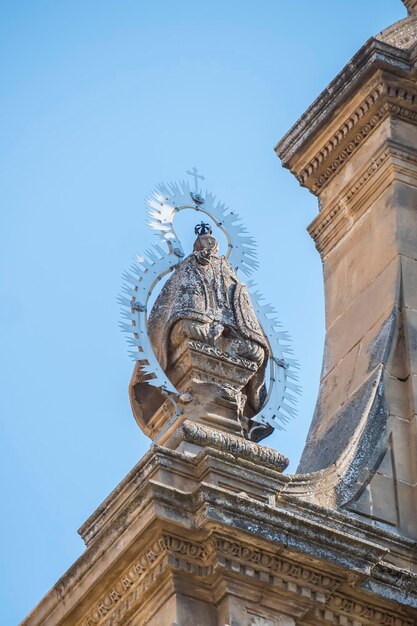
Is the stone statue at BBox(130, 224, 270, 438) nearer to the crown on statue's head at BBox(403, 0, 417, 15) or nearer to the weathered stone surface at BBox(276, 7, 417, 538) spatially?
the weathered stone surface at BBox(276, 7, 417, 538)

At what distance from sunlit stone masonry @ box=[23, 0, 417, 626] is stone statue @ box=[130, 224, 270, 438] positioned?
15 millimetres

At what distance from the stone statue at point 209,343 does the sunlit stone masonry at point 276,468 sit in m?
0.02

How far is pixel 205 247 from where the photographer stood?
17.0 meters

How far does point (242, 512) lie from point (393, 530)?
190 cm

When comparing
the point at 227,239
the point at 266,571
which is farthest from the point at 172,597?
the point at 227,239

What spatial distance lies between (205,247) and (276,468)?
2.05 m

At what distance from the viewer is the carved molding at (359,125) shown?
1952 cm

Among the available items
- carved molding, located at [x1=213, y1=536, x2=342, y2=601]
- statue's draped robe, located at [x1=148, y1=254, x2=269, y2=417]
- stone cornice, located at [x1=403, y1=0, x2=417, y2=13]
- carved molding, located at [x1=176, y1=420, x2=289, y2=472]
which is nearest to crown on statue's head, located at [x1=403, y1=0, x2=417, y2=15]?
stone cornice, located at [x1=403, y1=0, x2=417, y2=13]

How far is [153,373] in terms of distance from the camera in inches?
635

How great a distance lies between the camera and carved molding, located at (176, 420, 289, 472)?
15.6 m

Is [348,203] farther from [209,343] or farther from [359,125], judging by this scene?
[209,343]

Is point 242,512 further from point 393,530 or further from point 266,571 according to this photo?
point 393,530

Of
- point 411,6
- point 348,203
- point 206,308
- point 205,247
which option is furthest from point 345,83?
point 206,308

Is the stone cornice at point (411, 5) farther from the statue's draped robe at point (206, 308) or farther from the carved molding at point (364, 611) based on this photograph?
the carved molding at point (364, 611)
